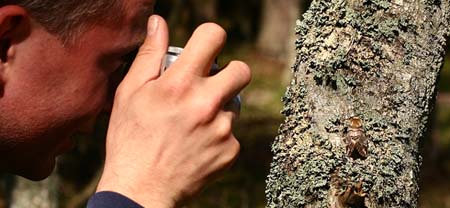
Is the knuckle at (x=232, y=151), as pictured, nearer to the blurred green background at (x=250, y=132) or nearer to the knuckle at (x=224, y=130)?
the knuckle at (x=224, y=130)

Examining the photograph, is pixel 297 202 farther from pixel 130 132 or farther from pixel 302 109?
pixel 130 132

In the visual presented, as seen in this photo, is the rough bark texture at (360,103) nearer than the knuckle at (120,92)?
No

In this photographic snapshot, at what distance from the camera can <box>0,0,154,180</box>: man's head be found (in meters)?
2.27

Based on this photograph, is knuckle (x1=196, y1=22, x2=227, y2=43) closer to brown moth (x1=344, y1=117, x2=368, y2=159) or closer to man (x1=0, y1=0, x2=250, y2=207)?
man (x1=0, y1=0, x2=250, y2=207)

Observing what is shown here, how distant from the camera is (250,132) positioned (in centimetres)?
1198

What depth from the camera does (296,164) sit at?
105 inches

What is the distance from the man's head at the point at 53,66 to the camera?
2270 millimetres

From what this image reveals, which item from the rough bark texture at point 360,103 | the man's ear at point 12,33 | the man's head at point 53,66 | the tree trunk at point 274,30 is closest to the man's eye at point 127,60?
the man's head at point 53,66

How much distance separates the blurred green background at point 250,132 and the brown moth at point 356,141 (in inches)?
11.6

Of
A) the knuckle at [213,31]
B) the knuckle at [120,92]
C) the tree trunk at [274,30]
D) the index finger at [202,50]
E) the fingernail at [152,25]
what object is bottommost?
the tree trunk at [274,30]

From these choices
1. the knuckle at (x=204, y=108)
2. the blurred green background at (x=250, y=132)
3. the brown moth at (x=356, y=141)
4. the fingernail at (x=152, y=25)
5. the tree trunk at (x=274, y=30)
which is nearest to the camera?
the knuckle at (x=204, y=108)

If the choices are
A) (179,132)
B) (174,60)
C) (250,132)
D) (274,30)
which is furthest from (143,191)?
(274,30)

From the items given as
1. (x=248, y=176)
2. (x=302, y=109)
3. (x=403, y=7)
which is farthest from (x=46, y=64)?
(x=248, y=176)

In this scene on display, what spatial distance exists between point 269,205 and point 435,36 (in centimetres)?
55
